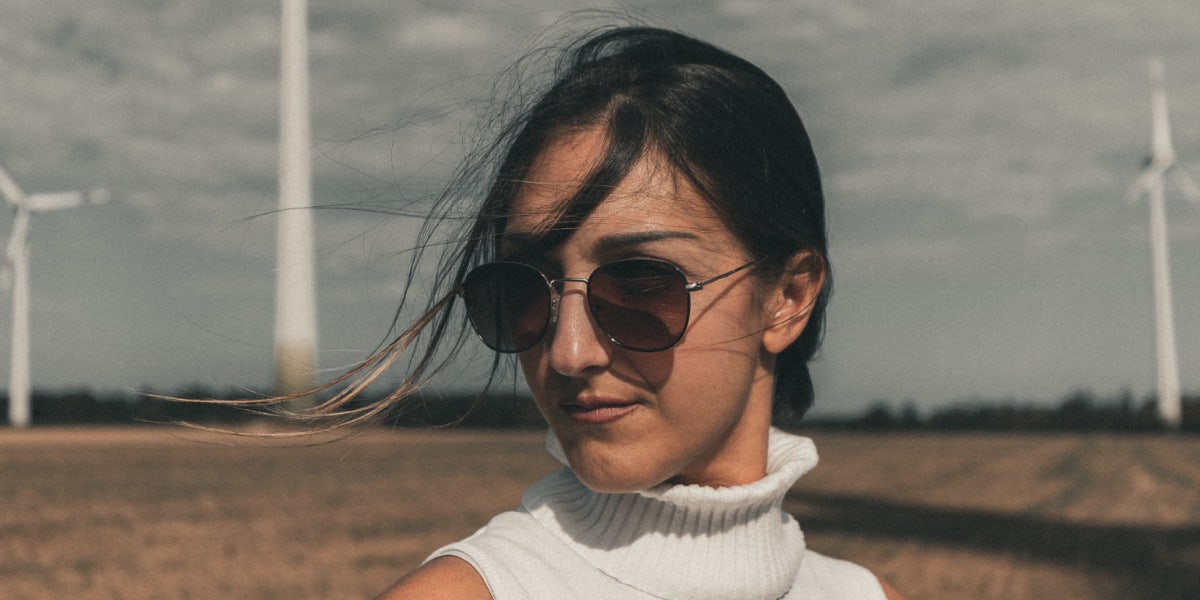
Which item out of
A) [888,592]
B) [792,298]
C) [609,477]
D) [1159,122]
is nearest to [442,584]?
[609,477]

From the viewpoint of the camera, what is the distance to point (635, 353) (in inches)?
86.3

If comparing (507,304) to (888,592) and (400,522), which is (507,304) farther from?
(400,522)

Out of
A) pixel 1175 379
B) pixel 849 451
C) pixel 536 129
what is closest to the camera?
pixel 536 129

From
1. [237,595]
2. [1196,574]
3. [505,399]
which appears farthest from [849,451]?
[505,399]

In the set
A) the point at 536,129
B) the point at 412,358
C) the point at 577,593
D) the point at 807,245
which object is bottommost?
the point at 577,593

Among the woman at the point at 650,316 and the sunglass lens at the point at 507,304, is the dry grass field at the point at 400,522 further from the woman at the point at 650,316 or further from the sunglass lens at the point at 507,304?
the woman at the point at 650,316

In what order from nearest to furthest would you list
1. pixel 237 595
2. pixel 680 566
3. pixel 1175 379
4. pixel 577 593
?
pixel 577 593
pixel 680 566
pixel 237 595
pixel 1175 379

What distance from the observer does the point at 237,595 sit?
7.43 m

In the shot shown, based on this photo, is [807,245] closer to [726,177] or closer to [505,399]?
[726,177]

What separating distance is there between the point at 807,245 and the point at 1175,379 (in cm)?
4567

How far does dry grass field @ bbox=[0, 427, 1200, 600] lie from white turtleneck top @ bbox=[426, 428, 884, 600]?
0.74 m

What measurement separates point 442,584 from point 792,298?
105 centimetres

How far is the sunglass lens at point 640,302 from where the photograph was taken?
84.5 inches

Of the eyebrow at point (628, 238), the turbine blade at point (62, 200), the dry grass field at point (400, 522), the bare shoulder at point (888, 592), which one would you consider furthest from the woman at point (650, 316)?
the turbine blade at point (62, 200)
